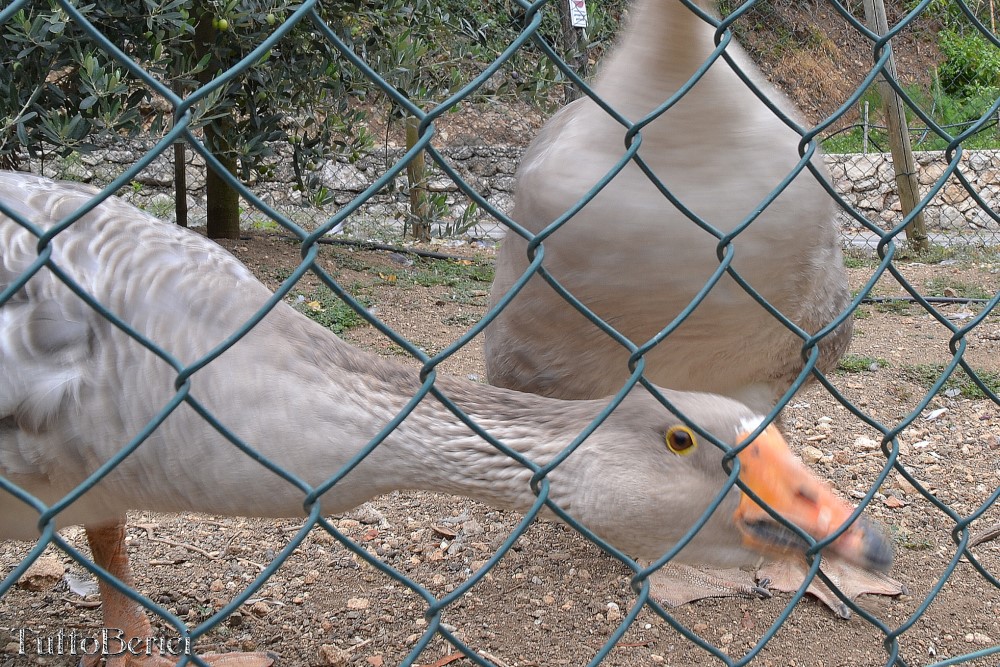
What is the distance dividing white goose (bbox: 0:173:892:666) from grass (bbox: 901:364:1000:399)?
131 inches

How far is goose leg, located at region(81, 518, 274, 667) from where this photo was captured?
8.59ft

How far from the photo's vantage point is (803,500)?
188 centimetres

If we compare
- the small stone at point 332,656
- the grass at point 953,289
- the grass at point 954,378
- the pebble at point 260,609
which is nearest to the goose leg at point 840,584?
the small stone at point 332,656

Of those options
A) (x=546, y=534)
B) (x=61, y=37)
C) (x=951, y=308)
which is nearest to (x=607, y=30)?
(x=951, y=308)

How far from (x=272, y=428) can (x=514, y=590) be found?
1.57m

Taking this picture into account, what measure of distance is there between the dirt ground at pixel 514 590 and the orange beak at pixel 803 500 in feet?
2.25

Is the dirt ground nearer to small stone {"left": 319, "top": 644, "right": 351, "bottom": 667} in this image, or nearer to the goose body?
small stone {"left": 319, "top": 644, "right": 351, "bottom": 667}

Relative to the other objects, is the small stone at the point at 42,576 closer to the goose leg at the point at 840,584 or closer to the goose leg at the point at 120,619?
the goose leg at the point at 120,619

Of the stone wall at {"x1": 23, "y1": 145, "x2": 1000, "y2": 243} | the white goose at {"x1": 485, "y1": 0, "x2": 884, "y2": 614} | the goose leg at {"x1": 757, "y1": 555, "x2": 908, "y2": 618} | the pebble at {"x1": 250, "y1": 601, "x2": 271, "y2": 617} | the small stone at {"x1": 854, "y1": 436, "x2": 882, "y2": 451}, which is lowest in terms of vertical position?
the stone wall at {"x1": 23, "y1": 145, "x2": 1000, "y2": 243}

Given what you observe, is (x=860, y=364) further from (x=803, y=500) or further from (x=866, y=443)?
(x=803, y=500)

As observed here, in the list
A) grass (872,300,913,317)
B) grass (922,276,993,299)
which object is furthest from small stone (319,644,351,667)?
grass (922,276,993,299)

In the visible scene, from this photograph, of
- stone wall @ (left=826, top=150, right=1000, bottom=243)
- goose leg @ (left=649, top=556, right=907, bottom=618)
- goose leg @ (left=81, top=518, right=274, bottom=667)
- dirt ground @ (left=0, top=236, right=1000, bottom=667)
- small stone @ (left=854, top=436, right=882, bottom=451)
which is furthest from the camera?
stone wall @ (left=826, top=150, right=1000, bottom=243)

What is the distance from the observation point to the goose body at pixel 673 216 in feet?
7.87

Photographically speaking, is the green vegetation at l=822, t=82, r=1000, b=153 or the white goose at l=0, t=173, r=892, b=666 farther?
the green vegetation at l=822, t=82, r=1000, b=153
